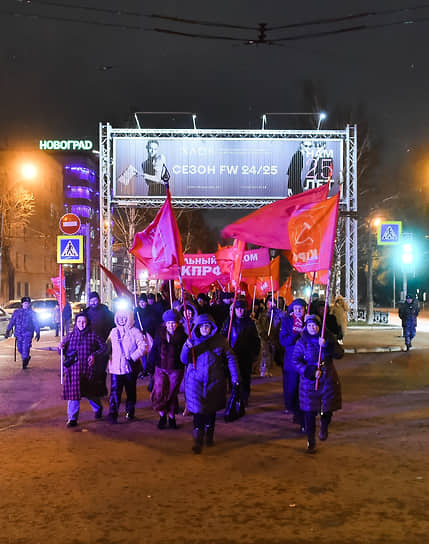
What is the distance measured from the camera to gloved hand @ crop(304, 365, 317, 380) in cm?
719

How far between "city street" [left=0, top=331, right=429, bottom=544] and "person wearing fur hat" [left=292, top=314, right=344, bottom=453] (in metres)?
0.49

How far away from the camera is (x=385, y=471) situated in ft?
20.7

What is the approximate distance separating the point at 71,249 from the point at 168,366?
9.38 metres

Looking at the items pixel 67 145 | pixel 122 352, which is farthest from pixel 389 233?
pixel 67 145

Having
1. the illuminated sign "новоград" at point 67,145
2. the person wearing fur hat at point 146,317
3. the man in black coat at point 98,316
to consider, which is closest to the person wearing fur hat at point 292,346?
the man in black coat at point 98,316

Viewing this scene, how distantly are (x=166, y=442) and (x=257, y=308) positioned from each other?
25.3 ft

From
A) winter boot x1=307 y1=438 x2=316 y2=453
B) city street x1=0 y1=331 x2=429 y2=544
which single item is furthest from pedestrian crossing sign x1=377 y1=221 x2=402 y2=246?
winter boot x1=307 y1=438 x2=316 y2=453

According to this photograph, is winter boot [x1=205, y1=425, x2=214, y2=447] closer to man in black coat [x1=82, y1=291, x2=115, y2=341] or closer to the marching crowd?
the marching crowd

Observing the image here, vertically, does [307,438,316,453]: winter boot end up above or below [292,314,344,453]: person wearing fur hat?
below

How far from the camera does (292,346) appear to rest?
8.67m

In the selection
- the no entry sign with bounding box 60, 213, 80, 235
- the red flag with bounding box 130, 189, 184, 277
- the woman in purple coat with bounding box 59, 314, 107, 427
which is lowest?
the woman in purple coat with bounding box 59, 314, 107, 427

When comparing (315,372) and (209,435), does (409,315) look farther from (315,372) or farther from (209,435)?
(209,435)

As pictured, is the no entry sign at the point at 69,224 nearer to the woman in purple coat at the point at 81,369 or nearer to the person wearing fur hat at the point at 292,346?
the woman in purple coat at the point at 81,369

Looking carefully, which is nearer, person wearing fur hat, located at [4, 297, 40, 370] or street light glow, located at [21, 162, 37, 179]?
person wearing fur hat, located at [4, 297, 40, 370]
